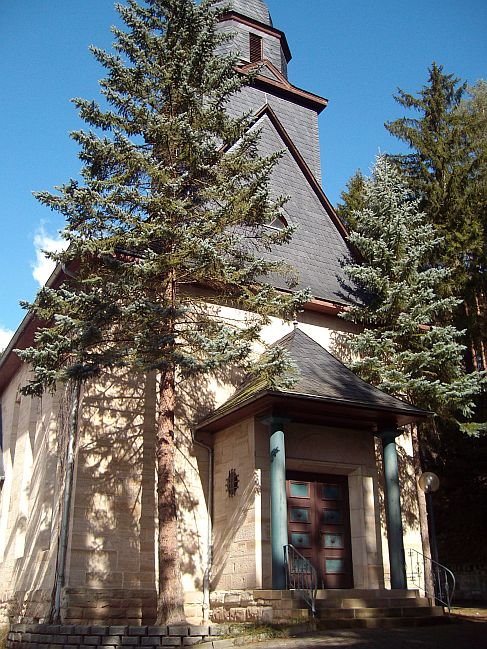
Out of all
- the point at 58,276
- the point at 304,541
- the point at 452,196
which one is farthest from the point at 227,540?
the point at 452,196

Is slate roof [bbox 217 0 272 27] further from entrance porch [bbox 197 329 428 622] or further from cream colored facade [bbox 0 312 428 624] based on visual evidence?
cream colored facade [bbox 0 312 428 624]

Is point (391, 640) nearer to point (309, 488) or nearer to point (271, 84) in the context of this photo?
point (309, 488)

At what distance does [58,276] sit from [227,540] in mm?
5736

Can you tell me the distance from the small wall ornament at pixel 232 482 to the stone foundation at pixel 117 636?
2846 mm

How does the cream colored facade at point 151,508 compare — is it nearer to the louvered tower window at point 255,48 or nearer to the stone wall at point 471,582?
the stone wall at point 471,582

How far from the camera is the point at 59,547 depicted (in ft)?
34.6

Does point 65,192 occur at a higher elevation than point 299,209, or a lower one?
lower

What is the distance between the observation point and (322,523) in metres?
11.6

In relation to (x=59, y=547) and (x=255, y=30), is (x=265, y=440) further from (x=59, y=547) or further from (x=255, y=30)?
(x=255, y=30)

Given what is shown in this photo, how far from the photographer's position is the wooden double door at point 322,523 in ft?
37.3

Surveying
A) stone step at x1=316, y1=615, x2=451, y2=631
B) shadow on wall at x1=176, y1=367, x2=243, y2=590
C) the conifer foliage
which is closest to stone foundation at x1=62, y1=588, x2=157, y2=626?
shadow on wall at x1=176, y1=367, x2=243, y2=590

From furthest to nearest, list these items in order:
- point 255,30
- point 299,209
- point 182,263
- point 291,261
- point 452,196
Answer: point 255,30 → point 452,196 → point 299,209 → point 291,261 → point 182,263

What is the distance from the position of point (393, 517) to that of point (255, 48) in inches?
603

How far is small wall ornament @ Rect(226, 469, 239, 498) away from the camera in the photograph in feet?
37.0
